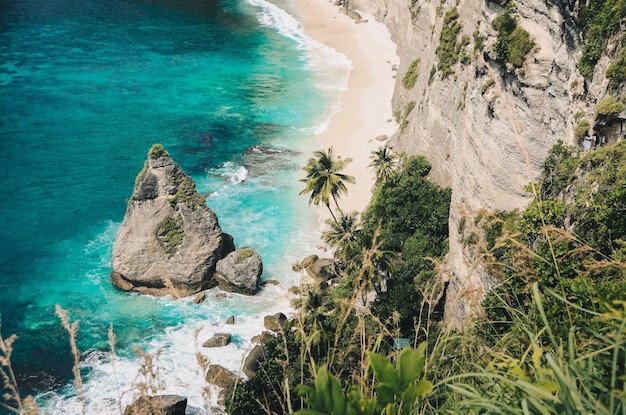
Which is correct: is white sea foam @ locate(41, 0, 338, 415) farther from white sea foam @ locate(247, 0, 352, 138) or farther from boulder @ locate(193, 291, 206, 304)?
white sea foam @ locate(247, 0, 352, 138)

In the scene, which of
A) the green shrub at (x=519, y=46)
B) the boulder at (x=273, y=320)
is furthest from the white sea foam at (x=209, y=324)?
the green shrub at (x=519, y=46)

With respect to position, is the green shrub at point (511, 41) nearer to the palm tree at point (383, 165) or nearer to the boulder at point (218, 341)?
the palm tree at point (383, 165)

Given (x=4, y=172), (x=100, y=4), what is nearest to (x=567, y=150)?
(x=4, y=172)

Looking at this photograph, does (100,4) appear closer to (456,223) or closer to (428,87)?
(428,87)

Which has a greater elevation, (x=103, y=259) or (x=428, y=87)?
(x=428, y=87)

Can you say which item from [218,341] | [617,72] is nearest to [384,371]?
[617,72]

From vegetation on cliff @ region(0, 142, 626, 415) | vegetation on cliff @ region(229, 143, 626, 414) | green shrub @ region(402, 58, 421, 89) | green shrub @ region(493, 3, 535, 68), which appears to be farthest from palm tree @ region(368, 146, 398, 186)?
green shrub @ region(493, 3, 535, 68)
